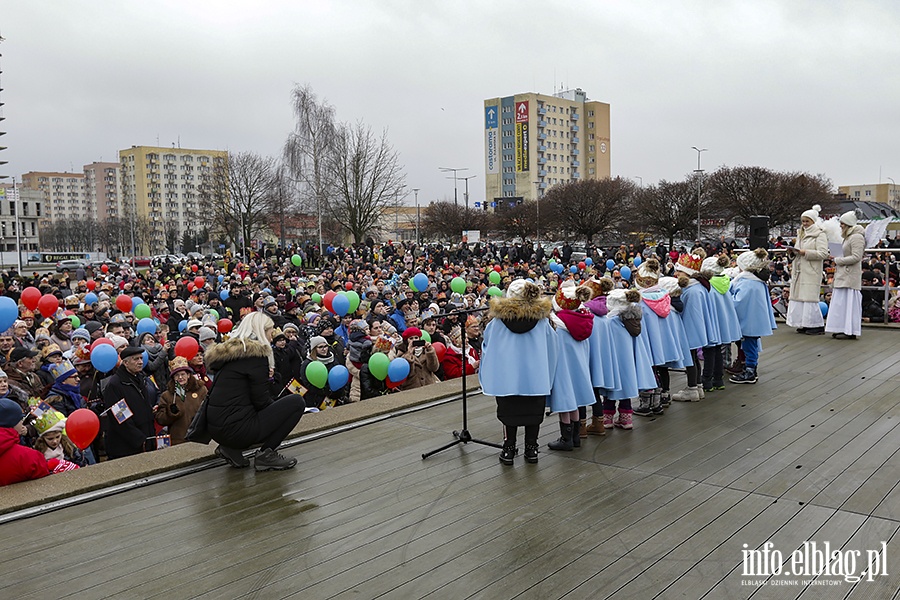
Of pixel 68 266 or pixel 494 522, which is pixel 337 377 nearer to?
pixel 494 522

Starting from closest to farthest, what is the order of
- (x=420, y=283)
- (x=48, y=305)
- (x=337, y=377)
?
(x=337, y=377)
(x=48, y=305)
(x=420, y=283)

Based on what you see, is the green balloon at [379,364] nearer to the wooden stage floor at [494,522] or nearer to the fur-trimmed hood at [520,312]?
the wooden stage floor at [494,522]

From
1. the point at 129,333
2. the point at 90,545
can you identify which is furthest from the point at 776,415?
the point at 129,333

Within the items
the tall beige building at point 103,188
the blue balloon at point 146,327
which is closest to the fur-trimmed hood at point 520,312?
the blue balloon at point 146,327

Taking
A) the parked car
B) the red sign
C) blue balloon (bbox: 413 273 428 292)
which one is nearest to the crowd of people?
blue balloon (bbox: 413 273 428 292)

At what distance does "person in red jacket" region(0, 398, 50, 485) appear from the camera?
15.9ft

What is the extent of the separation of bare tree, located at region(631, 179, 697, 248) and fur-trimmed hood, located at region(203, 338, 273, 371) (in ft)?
161

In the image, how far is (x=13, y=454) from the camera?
496 centimetres

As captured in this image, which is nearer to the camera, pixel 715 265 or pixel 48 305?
pixel 715 265

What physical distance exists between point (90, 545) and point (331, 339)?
489 cm

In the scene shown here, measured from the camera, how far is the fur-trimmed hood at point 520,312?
5230 mm

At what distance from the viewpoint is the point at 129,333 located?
9.73m

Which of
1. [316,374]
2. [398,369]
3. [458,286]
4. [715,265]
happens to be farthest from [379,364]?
[458,286]

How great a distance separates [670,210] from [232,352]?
50300 millimetres
